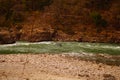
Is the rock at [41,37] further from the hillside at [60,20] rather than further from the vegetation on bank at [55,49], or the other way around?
the vegetation on bank at [55,49]

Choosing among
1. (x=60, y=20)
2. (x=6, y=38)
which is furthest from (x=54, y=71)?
(x=60, y=20)

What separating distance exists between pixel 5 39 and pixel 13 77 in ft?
95.1

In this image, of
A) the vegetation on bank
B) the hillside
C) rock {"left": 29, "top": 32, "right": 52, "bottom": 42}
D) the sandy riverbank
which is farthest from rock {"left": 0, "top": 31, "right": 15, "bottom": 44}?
the sandy riverbank

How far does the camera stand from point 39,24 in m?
55.0

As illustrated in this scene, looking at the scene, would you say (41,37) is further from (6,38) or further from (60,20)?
(60,20)

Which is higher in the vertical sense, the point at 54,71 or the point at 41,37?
the point at 54,71

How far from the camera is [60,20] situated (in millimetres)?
57594

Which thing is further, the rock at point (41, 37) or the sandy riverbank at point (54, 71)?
the rock at point (41, 37)

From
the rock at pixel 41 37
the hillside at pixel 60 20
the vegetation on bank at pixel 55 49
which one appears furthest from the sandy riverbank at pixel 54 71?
the hillside at pixel 60 20

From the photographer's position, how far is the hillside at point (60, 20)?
49.7 metres

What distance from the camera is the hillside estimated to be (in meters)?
49.7

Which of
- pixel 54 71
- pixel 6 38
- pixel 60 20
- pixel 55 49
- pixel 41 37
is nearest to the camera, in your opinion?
pixel 54 71

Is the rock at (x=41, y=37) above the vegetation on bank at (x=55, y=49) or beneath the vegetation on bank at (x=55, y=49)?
beneath

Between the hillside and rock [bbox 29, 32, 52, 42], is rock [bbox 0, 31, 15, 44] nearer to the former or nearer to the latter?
the hillside
